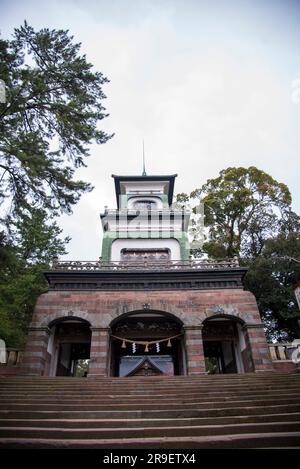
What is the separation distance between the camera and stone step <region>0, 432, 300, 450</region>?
3.30m

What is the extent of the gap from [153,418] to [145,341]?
34.8ft

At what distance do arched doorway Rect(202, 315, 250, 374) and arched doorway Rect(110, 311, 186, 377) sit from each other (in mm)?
1755

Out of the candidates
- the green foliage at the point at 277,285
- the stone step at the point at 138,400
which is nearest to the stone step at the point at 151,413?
the stone step at the point at 138,400

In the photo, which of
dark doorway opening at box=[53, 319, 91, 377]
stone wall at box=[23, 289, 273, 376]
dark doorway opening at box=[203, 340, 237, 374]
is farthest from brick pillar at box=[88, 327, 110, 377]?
dark doorway opening at box=[203, 340, 237, 374]

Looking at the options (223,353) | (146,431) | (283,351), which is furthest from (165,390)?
(223,353)

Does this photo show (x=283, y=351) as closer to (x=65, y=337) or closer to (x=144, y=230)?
(x=65, y=337)

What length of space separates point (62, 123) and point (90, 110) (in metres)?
1.38

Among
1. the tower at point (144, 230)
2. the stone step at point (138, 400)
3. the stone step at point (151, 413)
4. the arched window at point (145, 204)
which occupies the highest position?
the arched window at point (145, 204)

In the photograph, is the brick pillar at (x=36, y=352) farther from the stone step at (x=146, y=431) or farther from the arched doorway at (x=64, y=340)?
the stone step at (x=146, y=431)

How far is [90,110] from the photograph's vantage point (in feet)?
36.3

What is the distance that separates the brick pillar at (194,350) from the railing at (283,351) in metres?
3.25

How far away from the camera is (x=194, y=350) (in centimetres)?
1219

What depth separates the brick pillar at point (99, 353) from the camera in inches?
459
